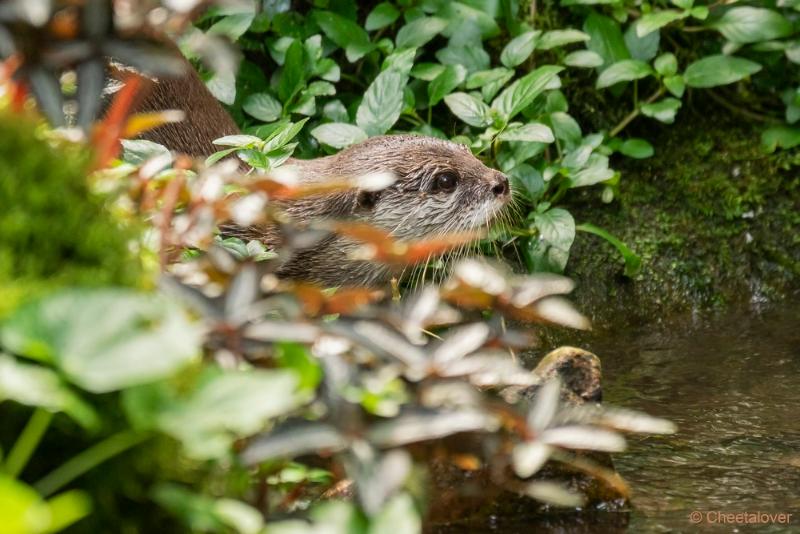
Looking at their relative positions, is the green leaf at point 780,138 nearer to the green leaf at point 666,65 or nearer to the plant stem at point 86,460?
the green leaf at point 666,65

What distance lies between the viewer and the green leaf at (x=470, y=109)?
13.4 ft

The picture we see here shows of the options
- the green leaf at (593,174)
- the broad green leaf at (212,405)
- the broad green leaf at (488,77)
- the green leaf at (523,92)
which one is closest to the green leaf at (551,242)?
the green leaf at (593,174)

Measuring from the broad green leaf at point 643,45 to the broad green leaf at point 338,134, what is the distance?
1.22 metres

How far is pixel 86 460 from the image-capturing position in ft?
3.88

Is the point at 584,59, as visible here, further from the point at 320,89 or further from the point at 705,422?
the point at 705,422

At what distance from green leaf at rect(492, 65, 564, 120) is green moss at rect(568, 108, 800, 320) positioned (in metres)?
0.49

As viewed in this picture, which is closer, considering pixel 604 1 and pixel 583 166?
pixel 583 166

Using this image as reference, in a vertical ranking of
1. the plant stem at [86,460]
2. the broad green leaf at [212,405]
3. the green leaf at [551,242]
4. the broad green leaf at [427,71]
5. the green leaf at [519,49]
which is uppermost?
the broad green leaf at [212,405]

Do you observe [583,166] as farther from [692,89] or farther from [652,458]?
[652,458]

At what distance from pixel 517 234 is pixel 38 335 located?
304 cm

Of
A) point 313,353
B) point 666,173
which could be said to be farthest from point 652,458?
point 666,173

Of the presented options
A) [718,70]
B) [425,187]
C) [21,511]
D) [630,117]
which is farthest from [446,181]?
[21,511]

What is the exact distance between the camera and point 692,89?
464 centimetres

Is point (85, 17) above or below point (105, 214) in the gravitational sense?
above
